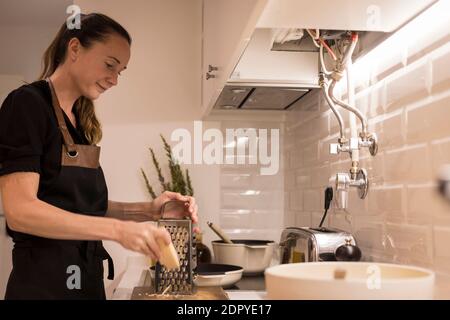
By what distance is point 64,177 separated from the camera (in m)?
0.86

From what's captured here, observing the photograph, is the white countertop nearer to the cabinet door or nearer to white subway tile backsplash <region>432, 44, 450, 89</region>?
white subway tile backsplash <region>432, 44, 450, 89</region>

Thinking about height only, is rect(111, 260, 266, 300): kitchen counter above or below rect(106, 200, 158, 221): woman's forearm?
below

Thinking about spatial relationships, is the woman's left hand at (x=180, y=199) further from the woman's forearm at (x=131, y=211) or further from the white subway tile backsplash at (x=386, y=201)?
the white subway tile backsplash at (x=386, y=201)

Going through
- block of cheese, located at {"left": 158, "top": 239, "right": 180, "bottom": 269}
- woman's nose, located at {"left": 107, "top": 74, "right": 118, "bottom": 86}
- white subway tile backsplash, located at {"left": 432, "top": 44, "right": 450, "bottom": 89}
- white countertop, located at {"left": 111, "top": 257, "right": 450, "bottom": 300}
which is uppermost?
woman's nose, located at {"left": 107, "top": 74, "right": 118, "bottom": 86}

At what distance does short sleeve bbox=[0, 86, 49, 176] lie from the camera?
75 centimetres

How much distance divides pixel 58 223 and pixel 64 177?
0.17m

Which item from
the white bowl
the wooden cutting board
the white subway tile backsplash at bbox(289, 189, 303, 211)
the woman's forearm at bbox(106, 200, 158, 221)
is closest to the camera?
the white bowl

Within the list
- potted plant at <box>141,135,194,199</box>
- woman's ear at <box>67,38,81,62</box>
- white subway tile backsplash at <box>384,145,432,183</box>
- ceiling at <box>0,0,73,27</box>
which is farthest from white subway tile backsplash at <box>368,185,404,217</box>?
ceiling at <box>0,0,73,27</box>

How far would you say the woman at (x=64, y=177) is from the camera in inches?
28.1

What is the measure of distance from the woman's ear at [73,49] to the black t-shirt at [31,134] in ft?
0.27

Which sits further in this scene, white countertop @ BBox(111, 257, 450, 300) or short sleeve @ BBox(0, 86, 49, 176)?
short sleeve @ BBox(0, 86, 49, 176)

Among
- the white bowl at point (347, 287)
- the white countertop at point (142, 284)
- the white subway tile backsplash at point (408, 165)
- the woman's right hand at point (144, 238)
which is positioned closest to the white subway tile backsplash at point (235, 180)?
the white countertop at point (142, 284)

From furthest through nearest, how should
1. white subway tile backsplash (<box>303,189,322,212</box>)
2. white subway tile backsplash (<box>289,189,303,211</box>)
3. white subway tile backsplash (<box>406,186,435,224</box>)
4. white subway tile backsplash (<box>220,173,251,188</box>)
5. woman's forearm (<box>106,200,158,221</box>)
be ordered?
1. white subway tile backsplash (<box>220,173,251,188</box>)
2. white subway tile backsplash (<box>289,189,303,211</box>)
3. white subway tile backsplash (<box>303,189,322,212</box>)
4. woman's forearm (<box>106,200,158,221</box>)
5. white subway tile backsplash (<box>406,186,435,224</box>)

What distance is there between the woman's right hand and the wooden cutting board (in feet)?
0.62
